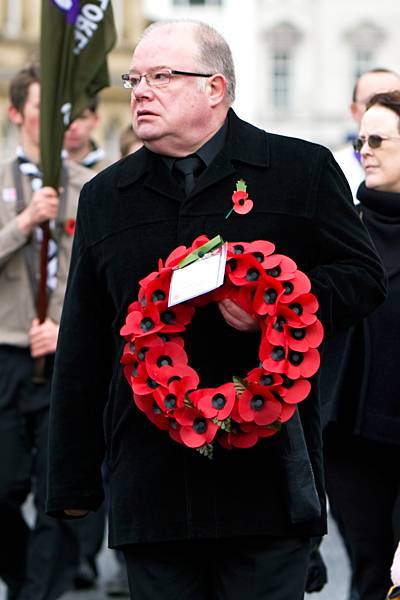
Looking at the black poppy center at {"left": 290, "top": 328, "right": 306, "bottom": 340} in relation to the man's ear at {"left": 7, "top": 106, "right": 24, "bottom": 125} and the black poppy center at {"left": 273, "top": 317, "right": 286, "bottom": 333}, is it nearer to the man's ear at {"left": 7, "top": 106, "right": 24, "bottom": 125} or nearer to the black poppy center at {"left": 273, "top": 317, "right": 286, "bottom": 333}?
the black poppy center at {"left": 273, "top": 317, "right": 286, "bottom": 333}

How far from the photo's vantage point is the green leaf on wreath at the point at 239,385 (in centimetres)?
481

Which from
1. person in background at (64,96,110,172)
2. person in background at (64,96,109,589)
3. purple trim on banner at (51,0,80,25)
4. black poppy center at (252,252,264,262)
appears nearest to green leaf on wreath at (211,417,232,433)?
black poppy center at (252,252,264,262)

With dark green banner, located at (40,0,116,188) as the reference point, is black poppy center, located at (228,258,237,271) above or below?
above

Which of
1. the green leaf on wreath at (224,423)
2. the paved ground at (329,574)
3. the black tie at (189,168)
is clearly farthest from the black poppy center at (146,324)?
the paved ground at (329,574)

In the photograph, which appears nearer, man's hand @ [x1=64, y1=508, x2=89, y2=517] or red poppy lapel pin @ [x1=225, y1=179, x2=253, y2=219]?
red poppy lapel pin @ [x1=225, y1=179, x2=253, y2=219]

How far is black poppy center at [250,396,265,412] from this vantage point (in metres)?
4.79

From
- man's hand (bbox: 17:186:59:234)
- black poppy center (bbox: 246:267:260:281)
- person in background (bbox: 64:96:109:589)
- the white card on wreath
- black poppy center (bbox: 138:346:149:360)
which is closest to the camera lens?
the white card on wreath

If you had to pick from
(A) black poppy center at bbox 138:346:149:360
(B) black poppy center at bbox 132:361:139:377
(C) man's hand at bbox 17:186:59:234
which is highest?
(A) black poppy center at bbox 138:346:149:360

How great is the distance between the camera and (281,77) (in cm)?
5812

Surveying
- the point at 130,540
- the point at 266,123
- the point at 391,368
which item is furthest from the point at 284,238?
the point at 266,123

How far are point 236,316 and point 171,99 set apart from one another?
2.23 feet

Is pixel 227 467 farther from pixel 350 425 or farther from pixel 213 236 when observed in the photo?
pixel 350 425

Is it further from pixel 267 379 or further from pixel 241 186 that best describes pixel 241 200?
pixel 267 379

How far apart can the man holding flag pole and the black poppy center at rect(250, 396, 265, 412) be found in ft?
11.0
